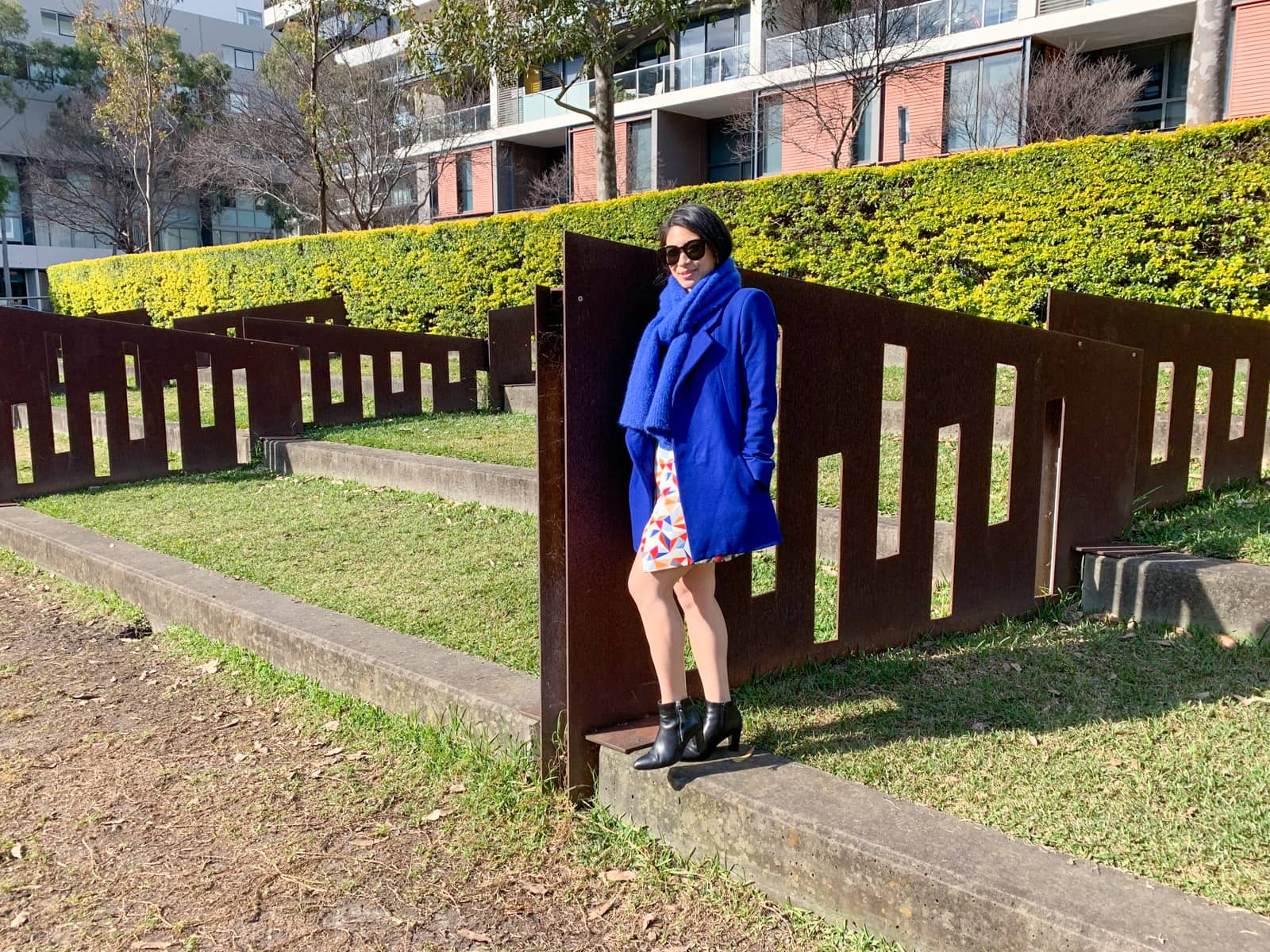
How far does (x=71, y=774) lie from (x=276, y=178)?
3029 cm

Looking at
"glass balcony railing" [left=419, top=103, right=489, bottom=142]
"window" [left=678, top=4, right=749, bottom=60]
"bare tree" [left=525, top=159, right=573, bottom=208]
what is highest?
"window" [left=678, top=4, right=749, bottom=60]

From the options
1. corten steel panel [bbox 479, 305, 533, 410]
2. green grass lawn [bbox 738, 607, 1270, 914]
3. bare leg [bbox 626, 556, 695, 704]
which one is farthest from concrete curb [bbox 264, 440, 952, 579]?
corten steel panel [bbox 479, 305, 533, 410]

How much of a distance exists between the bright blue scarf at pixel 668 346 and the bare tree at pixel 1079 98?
20403 mm

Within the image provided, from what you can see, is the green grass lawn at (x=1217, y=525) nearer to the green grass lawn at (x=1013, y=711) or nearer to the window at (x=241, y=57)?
the green grass lawn at (x=1013, y=711)

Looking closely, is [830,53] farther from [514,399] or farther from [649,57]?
[514,399]

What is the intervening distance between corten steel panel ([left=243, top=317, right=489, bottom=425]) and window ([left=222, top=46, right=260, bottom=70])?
180 feet

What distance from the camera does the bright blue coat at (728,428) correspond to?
2.70 metres

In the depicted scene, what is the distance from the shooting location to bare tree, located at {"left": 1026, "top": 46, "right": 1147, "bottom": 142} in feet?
67.0

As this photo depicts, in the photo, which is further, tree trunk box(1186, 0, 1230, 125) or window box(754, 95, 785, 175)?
window box(754, 95, 785, 175)

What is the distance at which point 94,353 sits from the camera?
8.12 metres

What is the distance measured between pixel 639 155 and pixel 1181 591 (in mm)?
30683

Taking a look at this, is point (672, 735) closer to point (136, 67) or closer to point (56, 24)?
point (136, 67)

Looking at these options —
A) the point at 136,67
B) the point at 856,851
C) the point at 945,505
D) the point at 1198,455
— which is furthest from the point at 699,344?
the point at 136,67

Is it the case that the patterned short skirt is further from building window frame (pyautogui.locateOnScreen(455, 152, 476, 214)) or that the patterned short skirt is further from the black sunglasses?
building window frame (pyautogui.locateOnScreen(455, 152, 476, 214))
